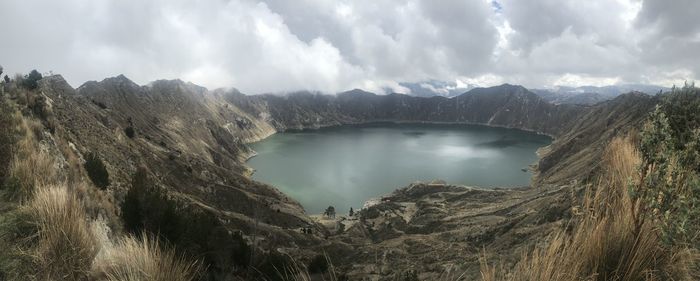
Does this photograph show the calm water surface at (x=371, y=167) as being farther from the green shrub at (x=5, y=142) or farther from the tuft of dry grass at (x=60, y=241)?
the tuft of dry grass at (x=60, y=241)

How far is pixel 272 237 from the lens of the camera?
173ft

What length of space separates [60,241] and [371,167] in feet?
447

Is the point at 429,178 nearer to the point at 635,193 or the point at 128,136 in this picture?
the point at 128,136

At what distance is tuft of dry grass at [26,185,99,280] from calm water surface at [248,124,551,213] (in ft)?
290

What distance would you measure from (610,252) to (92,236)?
16.9ft

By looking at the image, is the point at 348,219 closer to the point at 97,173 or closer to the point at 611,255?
the point at 97,173

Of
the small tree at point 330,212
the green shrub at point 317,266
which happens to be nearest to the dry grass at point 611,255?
the green shrub at point 317,266

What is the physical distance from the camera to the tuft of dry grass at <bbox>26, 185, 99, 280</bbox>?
13.3 feet

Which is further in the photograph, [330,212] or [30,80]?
[330,212]

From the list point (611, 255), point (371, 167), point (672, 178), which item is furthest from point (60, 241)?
point (371, 167)

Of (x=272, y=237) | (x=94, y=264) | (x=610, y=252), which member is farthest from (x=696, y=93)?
(x=272, y=237)

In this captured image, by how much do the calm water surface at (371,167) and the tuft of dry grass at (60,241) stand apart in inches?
3484

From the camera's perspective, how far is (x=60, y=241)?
4.36 m

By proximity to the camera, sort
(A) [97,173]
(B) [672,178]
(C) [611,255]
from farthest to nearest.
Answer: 1. (A) [97,173]
2. (B) [672,178]
3. (C) [611,255]
